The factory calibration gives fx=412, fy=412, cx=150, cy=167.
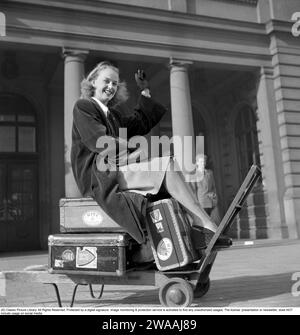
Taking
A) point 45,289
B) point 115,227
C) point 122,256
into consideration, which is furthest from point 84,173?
point 45,289

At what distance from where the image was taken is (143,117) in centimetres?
361

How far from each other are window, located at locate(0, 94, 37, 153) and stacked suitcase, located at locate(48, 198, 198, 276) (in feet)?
31.8

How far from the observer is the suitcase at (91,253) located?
2861 millimetres

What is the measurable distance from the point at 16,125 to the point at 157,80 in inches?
177

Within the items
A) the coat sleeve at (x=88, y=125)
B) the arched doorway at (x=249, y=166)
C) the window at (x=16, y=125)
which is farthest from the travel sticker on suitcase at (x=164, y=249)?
the window at (x=16, y=125)

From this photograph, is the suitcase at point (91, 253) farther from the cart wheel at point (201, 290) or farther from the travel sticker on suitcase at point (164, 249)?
the cart wheel at point (201, 290)

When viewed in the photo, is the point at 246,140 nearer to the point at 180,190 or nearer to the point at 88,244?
the point at 180,190

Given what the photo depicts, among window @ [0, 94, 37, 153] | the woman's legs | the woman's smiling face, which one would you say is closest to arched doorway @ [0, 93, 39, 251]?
window @ [0, 94, 37, 153]

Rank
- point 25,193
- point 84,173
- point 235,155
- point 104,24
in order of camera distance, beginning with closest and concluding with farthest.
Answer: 1. point 84,173
2. point 104,24
3. point 25,193
4. point 235,155

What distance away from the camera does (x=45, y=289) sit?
14.2 feet

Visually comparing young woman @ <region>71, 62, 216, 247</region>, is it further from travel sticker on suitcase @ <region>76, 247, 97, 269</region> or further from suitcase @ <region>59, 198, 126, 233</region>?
travel sticker on suitcase @ <region>76, 247, 97, 269</region>

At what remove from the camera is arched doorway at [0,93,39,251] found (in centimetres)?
1186
